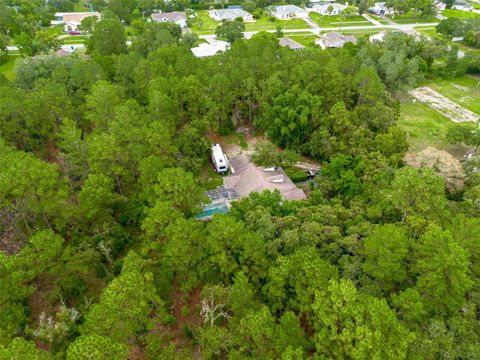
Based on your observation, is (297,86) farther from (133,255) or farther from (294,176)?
(133,255)

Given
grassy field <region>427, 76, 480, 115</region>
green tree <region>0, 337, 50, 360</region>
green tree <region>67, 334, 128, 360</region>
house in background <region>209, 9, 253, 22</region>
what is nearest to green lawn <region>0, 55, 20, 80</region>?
house in background <region>209, 9, 253, 22</region>

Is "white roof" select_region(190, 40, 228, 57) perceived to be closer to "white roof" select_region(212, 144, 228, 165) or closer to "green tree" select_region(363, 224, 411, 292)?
"white roof" select_region(212, 144, 228, 165)

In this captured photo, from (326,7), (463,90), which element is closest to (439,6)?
(326,7)

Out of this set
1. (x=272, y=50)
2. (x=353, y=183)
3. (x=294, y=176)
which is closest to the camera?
(x=353, y=183)

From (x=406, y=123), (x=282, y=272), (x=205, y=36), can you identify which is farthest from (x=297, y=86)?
(x=205, y=36)

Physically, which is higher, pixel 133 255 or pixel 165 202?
pixel 165 202

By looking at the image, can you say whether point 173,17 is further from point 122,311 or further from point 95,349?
point 95,349
